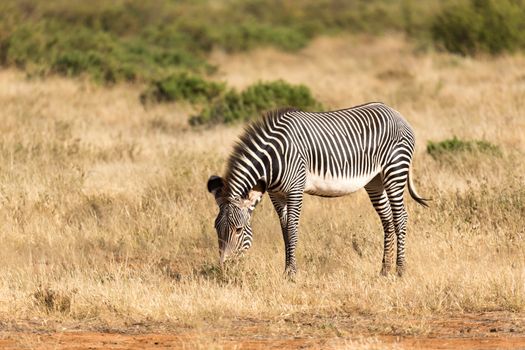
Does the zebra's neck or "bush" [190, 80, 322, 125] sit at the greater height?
"bush" [190, 80, 322, 125]

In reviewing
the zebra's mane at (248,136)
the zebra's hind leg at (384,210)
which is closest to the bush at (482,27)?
the zebra's hind leg at (384,210)

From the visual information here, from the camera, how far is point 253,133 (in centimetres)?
880

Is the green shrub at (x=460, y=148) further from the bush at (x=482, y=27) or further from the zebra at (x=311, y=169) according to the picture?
the bush at (x=482, y=27)

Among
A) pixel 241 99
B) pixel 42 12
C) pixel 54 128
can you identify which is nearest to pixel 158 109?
pixel 241 99

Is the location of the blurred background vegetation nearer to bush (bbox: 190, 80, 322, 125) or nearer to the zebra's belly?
bush (bbox: 190, 80, 322, 125)

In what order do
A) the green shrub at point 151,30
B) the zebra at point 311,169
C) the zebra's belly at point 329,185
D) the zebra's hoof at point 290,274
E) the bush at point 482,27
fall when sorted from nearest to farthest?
the zebra's hoof at point 290,274, the zebra at point 311,169, the zebra's belly at point 329,185, the green shrub at point 151,30, the bush at point 482,27

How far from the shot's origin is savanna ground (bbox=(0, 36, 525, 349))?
23.4 ft

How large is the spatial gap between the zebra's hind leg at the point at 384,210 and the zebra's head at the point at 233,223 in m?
1.49

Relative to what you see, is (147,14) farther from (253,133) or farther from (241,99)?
(253,133)

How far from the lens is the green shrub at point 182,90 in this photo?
1934 cm

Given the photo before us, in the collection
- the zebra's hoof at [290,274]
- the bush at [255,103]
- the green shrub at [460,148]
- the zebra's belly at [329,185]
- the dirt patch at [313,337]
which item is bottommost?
the dirt patch at [313,337]

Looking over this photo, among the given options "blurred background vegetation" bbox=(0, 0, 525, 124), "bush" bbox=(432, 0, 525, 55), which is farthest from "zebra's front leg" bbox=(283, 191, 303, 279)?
"bush" bbox=(432, 0, 525, 55)

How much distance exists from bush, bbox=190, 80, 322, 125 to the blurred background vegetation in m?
0.02

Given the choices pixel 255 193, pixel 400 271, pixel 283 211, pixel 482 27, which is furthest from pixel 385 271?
pixel 482 27
